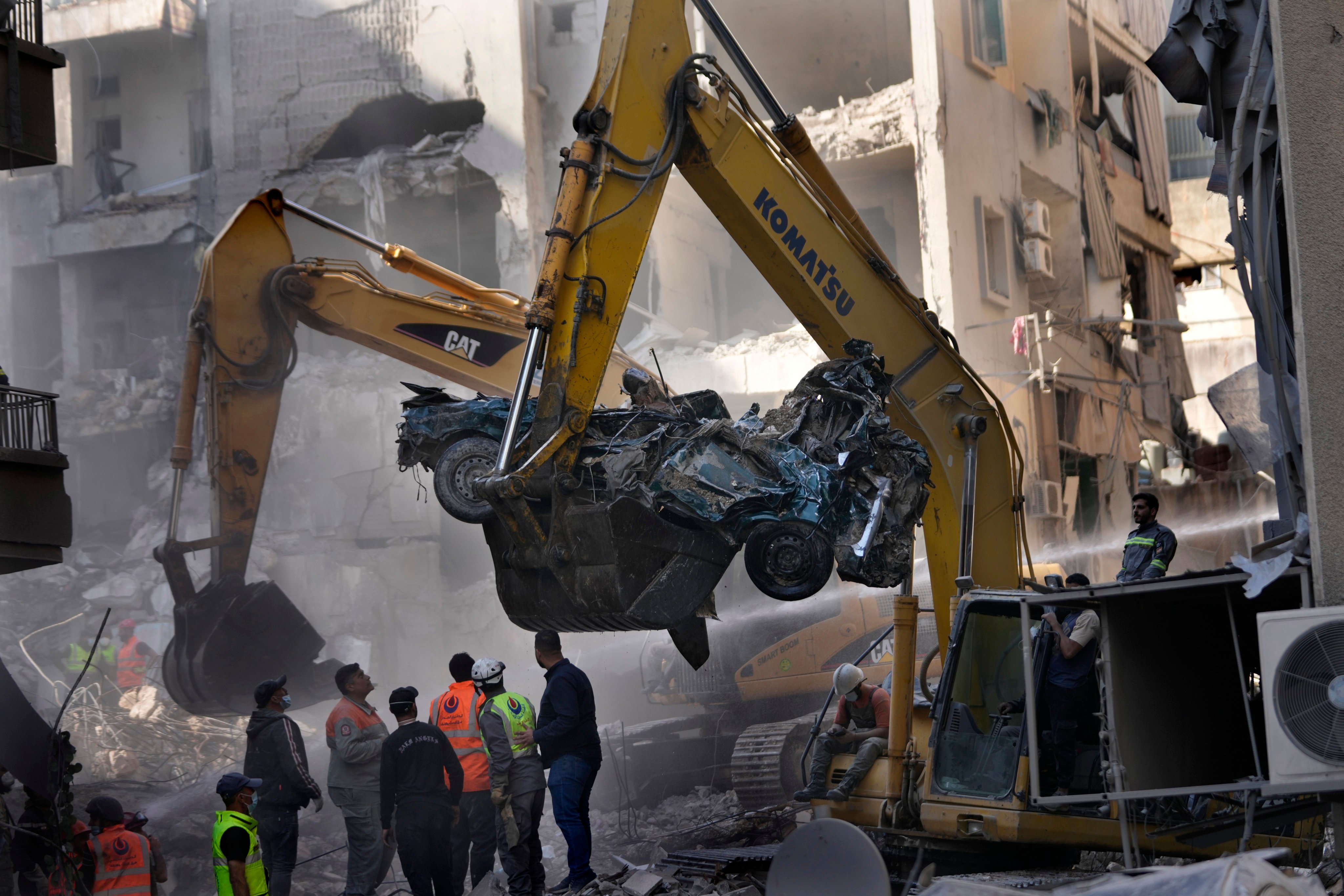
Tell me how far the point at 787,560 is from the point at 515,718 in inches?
112

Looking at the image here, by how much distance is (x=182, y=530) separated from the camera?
71.4ft

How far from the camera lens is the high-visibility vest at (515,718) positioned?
9.09 m

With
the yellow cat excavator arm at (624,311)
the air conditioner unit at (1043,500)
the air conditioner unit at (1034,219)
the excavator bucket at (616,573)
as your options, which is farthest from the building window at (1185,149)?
the excavator bucket at (616,573)

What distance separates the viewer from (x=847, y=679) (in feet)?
29.0

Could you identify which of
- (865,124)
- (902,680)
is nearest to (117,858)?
(902,680)

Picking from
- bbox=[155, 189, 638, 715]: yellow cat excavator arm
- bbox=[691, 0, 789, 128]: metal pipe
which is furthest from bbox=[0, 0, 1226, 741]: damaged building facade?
bbox=[691, 0, 789, 128]: metal pipe

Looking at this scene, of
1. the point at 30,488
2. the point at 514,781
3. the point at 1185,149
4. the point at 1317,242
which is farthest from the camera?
the point at 1185,149

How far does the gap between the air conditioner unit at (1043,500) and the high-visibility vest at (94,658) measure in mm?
13617

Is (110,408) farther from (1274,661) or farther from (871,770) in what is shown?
(1274,661)

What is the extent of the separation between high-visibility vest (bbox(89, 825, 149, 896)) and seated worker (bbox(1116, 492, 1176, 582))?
6222 mm

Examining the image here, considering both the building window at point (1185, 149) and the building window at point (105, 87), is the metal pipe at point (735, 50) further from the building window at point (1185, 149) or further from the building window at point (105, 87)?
the building window at point (1185, 149)

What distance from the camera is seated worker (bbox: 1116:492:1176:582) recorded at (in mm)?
8422

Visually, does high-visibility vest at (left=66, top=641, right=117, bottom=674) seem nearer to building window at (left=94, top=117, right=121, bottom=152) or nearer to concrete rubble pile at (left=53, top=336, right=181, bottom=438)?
concrete rubble pile at (left=53, top=336, right=181, bottom=438)

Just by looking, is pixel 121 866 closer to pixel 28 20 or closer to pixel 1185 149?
pixel 28 20
